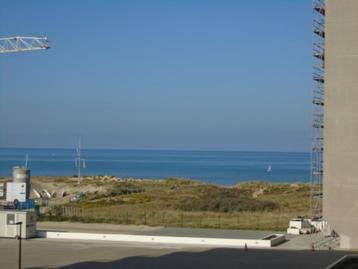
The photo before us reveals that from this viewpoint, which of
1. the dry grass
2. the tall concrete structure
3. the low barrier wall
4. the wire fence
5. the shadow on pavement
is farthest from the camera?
the dry grass

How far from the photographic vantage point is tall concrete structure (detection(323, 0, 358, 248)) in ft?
99.6

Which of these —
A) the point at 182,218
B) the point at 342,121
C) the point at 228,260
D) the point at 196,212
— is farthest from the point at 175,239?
the point at 196,212

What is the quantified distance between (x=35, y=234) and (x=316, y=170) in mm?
14437

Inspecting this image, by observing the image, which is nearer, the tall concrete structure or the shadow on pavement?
the shadow on pavement

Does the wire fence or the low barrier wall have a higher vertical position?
the wire fence

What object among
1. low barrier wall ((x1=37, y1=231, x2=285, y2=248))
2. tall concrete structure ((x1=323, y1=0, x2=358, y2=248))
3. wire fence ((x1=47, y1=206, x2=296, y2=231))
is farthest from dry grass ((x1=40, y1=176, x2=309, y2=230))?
tall concrete structure ((x1=323, y1=0, x2=358, y2=248))

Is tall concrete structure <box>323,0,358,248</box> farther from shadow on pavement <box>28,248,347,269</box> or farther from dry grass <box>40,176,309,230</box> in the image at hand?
dry grass <box>40,176,309,230</box>

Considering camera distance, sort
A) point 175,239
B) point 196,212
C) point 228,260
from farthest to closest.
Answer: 1. point 196,212
2. point 175,239
3. point 228,260

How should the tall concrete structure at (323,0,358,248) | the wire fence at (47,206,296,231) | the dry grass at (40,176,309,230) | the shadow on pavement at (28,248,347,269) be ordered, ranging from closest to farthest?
the shadow on pavement at (28,248,347,269)
the tall concrete structure at (323,0,358,248)
the wire fence at (47,206,296,231)
the dry grass at (40,176,309,230)

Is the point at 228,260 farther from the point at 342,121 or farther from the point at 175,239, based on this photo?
the point at 342,121

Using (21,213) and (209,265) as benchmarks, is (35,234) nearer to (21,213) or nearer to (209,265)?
(21,213)

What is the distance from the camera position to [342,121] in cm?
3053

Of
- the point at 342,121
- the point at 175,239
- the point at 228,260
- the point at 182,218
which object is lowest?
the point at 228,260

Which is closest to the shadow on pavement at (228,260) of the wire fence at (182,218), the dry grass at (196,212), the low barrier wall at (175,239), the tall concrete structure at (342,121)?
the low barrier wall at (175,239)
